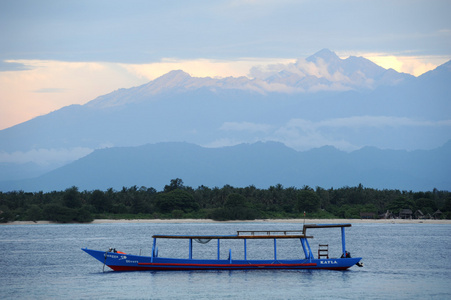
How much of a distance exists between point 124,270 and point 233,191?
136033 mm

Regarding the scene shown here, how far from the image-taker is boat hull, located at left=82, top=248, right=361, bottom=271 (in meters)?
60.6

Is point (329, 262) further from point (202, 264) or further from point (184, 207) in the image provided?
point (184, 207)

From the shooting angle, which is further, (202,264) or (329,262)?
(329,262)

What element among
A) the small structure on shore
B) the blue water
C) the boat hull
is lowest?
the blue water

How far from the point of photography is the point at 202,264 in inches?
2392

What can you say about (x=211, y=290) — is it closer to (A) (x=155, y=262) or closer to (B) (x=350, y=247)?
(A) (x=155, y=262)

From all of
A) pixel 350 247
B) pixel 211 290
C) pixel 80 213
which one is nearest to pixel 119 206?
pixel 80 213

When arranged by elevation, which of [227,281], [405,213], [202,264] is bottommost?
[227,281]

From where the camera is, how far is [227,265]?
60.2 m

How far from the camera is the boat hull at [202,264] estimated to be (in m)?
60.6

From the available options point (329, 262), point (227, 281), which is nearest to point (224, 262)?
point (227, 281)

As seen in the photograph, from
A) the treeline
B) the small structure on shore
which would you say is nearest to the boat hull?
the treeline

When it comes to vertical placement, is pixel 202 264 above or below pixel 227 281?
above

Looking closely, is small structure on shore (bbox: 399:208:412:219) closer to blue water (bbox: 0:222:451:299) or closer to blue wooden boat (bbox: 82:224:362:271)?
blue water (bbox: 0:222:451:299)
